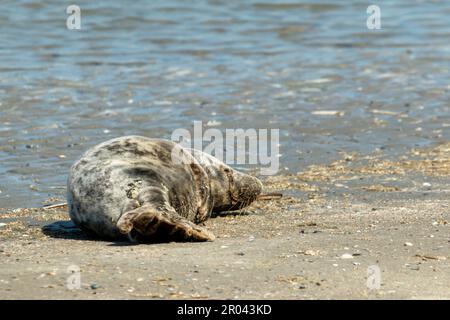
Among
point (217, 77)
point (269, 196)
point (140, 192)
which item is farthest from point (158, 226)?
point (217, 77)

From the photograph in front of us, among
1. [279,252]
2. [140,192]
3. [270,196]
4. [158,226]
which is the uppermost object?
[140,192]

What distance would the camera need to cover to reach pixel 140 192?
5.99 metres

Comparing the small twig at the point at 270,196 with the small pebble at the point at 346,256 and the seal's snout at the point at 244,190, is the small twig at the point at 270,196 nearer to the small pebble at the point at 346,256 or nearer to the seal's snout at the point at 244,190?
the seal's snout at the point at 244,190

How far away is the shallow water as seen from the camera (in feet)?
30.5

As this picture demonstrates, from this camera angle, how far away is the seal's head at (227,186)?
7.05m

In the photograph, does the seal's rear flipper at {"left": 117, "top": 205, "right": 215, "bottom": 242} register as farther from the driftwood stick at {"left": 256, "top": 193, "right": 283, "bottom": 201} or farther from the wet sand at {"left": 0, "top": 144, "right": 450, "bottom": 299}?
the driftwood stick at {"left": 256, "top": 193, "right": 283, "bottom": 201}

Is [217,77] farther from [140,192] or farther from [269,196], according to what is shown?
[140,192]

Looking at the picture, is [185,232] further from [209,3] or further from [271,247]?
[209,3]

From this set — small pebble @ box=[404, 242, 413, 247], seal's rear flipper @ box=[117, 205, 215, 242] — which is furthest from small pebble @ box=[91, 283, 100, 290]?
small pebble @ box=[404, 242, 413, 247]

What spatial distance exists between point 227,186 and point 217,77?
5.32 meters

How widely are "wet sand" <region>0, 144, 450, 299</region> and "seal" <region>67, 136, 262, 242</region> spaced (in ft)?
0.35
